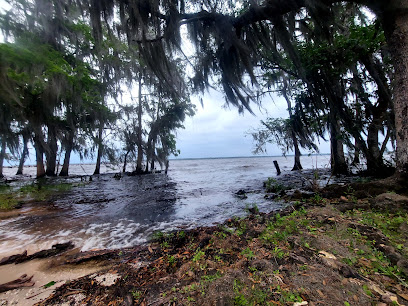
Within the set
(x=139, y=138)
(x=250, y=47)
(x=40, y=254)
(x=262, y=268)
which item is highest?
(x=250, y=47)

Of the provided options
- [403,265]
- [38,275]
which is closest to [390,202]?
[403,265]

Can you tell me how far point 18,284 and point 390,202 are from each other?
499cm

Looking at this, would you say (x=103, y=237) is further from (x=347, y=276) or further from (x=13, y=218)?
(x=347, y=276)

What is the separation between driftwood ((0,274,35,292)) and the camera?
6.37 ft

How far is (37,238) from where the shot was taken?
3391 mm

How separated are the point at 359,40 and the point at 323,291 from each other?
7.13 meters

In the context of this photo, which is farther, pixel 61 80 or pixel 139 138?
pixel 139 138

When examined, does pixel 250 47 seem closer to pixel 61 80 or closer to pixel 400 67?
pixel 400 67

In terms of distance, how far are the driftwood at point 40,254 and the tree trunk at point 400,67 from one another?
6.08 metres

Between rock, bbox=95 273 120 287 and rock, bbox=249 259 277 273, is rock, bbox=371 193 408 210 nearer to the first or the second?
rock, bbox=249 259 277 273

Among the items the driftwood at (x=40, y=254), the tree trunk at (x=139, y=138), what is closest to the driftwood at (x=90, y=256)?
the driftwood at (x=40, y=254)

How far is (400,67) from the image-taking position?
3707 mm

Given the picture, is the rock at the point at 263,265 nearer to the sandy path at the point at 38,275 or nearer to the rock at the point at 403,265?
the rock at the point at 403,265

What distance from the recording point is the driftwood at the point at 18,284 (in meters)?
1.94
